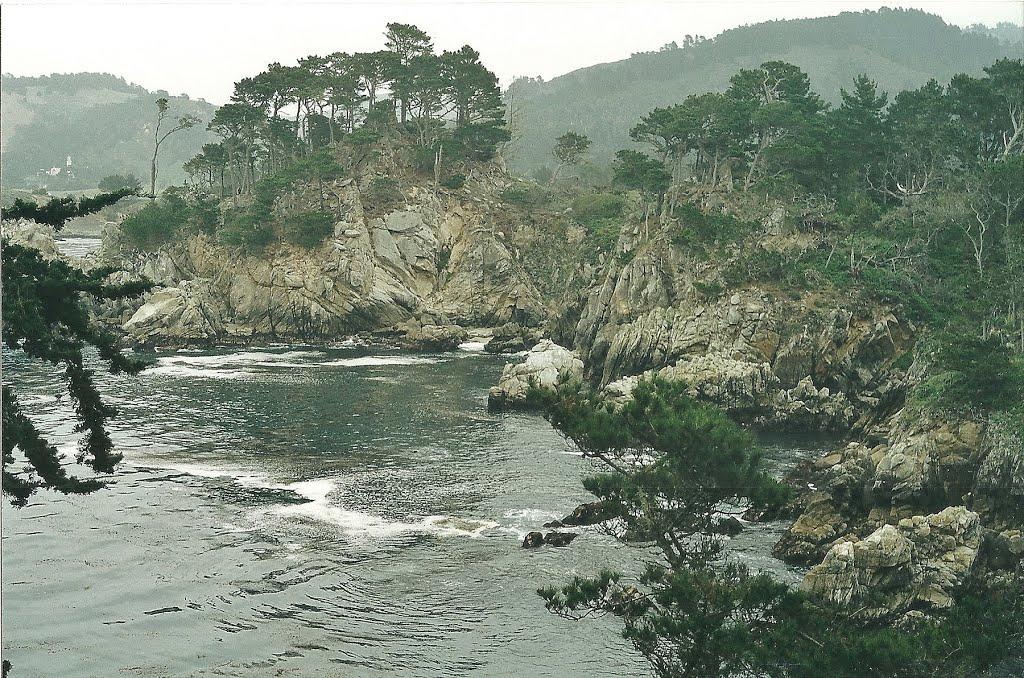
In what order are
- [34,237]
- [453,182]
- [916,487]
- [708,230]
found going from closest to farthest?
[916,487] < [708,230] < [453,182] < [34,237]

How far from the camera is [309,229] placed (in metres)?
88.8

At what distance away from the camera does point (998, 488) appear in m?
31.3

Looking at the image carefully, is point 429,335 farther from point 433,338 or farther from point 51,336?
point 51,336

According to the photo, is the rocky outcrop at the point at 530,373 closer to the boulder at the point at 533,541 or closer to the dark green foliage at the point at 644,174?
the dark green foliage at the point at 644,174

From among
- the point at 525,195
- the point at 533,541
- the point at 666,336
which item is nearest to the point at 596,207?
the point at 525,195

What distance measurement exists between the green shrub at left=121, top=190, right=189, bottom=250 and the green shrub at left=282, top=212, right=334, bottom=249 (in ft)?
44.1

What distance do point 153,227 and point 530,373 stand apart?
54865 millimetres

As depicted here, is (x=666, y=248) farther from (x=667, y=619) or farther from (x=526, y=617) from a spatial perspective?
(x=667, y=619)

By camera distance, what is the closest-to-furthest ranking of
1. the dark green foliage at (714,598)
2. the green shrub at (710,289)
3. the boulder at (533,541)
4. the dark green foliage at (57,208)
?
the dark green foliage at (714,598) < the dark green foliage at (57,208) < the boulder at (533,541) < the green shrub at (710,289)

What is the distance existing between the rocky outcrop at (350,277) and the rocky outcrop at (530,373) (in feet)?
73.1

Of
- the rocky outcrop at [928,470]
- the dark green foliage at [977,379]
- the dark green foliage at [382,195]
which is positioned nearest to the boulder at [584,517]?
the rocky outcrop at [928,470]

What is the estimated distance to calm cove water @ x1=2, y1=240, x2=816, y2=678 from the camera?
2398 centimetres

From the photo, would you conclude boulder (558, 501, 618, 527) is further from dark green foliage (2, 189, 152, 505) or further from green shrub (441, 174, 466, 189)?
green shrub (441, 174, 466, 189)

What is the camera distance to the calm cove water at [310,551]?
944 inches
